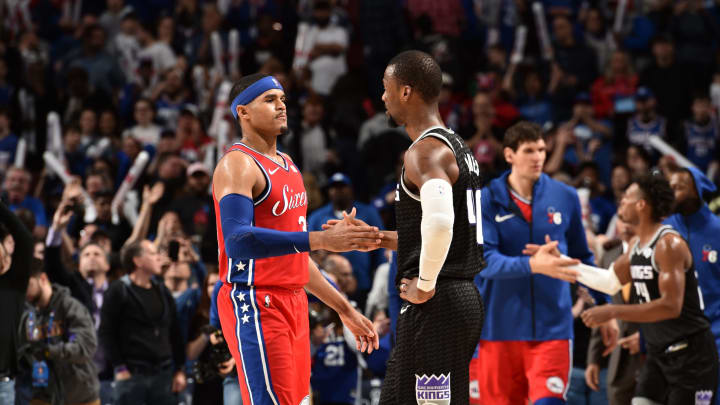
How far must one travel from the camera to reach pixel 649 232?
6.69 metres

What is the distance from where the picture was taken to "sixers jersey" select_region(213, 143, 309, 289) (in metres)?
5.34

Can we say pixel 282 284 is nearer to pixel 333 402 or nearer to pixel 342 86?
pixel 333 402

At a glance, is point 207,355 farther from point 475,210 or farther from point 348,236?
point 475,210

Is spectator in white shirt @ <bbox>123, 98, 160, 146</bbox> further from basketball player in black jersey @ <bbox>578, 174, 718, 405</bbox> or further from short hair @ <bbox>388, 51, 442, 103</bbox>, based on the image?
short hair @ <bbox>388, 51, 442, 103</bbox>

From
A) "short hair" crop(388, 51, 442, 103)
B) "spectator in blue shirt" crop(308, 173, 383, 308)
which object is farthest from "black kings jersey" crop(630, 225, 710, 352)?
"spectator in blue shirt" crop(308, 173, 383, 308)

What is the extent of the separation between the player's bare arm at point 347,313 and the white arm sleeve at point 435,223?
1019 millimetres

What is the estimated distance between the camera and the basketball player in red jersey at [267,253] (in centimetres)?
499

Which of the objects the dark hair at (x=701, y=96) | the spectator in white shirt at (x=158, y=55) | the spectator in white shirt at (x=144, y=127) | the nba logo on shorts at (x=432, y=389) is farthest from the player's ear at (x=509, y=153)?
the spectator in white shirt at (x=158, y=55)

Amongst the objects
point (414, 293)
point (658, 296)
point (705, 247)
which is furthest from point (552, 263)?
point (705, 247)

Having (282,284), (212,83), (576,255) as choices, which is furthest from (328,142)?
(282,284)

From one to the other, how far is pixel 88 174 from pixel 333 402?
5170 mm

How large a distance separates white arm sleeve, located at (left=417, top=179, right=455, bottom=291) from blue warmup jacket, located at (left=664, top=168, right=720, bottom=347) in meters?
3.26

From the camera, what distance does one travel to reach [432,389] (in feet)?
15.9

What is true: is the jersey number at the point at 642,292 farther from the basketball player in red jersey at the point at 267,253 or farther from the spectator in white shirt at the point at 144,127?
the spectator in white shirt at the point at 144,127
